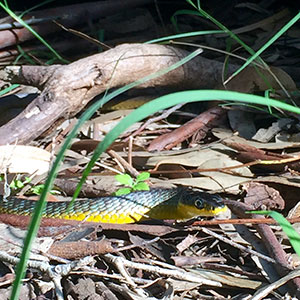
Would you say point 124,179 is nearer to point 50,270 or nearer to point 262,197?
point 262,197

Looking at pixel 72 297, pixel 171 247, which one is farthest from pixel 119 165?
pixel 72 297

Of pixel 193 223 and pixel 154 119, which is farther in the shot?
pixel 154 119

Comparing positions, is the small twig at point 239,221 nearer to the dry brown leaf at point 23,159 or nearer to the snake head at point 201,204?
the snake head at point 201,204

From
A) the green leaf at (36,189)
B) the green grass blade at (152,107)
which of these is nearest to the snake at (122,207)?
the green leaf at (36,189)

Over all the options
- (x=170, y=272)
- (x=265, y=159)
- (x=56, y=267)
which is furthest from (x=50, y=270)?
(x=265, y=159)

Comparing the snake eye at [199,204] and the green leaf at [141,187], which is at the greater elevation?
the green leaf at [141,187]
